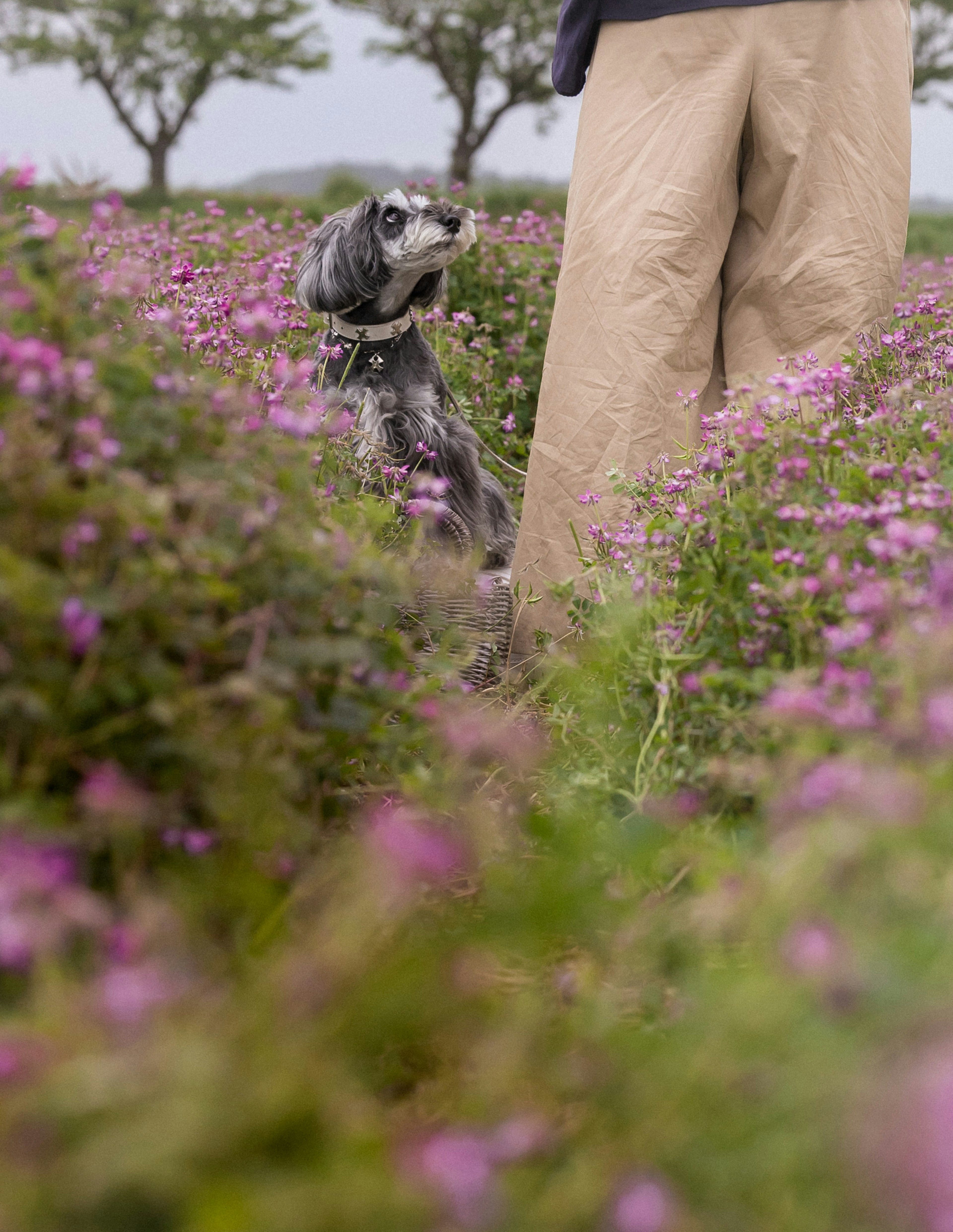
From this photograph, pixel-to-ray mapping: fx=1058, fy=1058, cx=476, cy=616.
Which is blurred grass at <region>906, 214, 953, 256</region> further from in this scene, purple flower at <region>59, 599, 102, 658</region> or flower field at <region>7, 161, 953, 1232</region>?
purple flower at <region>59, 599, 102, 658</region>

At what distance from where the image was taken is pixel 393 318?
3.46 m

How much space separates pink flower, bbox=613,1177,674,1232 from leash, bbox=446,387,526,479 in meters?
2.94

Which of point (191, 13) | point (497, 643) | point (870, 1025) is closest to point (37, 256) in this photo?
point (870, 1025)

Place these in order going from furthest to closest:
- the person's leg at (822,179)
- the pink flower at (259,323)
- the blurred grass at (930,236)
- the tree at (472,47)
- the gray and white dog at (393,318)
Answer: the tree at (472,47)
the blurred grass at (930,236)
the gray and white dog at (393,318)
the person's leg at (822,179)
the pink flower at (259,323)

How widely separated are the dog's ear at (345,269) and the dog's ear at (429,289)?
27 cm

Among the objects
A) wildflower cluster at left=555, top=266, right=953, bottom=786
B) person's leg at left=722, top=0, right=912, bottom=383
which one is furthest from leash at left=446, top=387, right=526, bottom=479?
wildflower cluster at left=555, top=266, right=953, bottom=786

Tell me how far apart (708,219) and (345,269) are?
1.11m

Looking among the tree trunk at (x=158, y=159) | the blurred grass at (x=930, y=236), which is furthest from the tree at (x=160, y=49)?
the blurred grass at (x=930, y=236)

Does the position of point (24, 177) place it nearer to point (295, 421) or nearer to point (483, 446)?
point (295, 421)

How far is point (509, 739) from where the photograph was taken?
1.54m

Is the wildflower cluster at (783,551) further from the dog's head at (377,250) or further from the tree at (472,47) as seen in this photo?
the tree at (472,47)

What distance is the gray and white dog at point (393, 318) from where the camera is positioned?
3.30 metres

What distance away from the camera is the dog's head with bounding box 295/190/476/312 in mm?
3316

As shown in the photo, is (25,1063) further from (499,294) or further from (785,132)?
(499,294)
